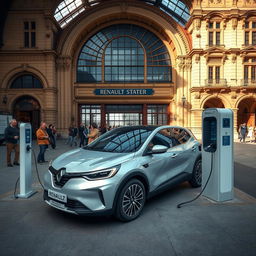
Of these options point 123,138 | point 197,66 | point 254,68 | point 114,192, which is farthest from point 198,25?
point 114,192

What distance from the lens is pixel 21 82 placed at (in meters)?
21.1

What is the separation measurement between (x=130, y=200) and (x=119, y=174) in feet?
1.94

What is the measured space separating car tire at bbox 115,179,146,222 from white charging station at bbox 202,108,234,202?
5.79 ft

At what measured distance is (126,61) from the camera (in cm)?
2305

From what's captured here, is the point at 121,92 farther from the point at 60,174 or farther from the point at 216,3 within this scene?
the point at 60,174

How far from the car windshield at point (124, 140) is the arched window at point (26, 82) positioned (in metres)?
20.4

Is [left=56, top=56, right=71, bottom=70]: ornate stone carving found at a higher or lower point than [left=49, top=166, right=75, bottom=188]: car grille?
higher

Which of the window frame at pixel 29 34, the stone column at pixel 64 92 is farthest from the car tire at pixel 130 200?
the window frame at pixel 29 34

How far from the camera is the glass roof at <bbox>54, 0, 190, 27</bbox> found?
873 inches

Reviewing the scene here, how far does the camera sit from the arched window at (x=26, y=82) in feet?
68.9

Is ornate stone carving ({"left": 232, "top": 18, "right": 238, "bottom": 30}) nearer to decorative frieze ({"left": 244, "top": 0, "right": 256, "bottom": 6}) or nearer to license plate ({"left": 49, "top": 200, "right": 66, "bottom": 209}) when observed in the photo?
decorative frieze ({"left": 244, "top": 0, "right": 256, "bottom": 6})

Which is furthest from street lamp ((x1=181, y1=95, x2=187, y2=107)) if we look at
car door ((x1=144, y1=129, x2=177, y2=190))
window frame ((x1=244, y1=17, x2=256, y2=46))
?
car door ((x1=144, y1=129, x2=177, y2=190))

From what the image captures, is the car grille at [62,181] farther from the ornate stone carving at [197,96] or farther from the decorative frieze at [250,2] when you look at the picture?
the decorative frieze at [250,2]

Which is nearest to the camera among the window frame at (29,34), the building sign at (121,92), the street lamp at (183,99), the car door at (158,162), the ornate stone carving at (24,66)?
the car door at (158,162)
